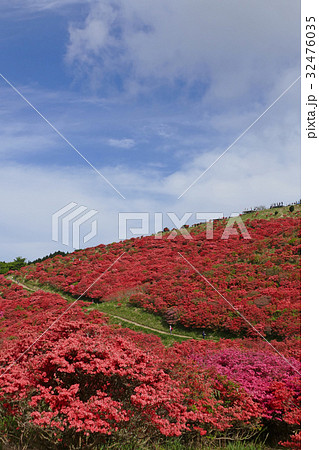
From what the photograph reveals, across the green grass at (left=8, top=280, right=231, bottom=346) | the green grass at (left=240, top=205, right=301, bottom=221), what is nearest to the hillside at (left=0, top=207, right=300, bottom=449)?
the green grass at (left=8, top=280, right=231, bottom=346)

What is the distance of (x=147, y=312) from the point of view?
2042cm

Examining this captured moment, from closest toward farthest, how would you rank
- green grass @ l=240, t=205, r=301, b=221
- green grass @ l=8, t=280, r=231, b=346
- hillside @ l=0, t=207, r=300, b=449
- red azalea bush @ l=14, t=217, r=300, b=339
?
hillside @ l=0, t=207, r=300, b=449
green grass @ l=8, t=280, r=231, b=346
red azalea bush @ l=14, t=217, r=300, b=339
green grass @ l=240, t=205, r=301, b=221

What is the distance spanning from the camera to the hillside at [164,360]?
6.38 meters

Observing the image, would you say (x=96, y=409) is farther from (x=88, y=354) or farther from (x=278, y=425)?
(x=278, y=425)

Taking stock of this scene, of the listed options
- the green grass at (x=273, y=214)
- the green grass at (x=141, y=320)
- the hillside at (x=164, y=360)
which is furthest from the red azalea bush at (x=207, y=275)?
the green grass at (x=273, y=214)

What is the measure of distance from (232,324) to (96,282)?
12.2 metres

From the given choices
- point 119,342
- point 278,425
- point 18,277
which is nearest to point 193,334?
point 278,425

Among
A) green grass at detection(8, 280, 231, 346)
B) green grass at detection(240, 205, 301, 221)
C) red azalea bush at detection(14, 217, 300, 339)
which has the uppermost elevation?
green grass at detection(240, 205, 301, 221)

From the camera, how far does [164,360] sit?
906 centimetres

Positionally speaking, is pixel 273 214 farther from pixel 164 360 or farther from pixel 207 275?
pixel 164 360

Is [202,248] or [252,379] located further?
[202,248]

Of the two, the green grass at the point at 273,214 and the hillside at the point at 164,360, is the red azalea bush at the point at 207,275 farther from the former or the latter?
the green grass at the point at 273,214

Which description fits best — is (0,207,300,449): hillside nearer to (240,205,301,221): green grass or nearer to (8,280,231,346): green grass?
(8,280,231,346): green grass

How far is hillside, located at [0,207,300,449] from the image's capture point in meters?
6.38
